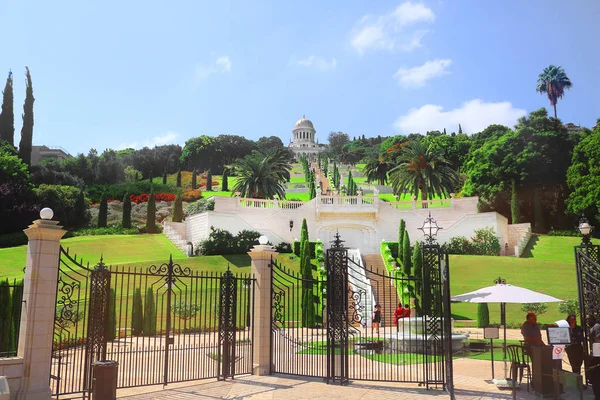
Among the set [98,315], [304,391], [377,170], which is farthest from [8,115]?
[304,391]

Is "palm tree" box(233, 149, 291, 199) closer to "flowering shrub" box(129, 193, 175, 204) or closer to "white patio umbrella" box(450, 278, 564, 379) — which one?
"flowering shrub" box(129, 193, 175, 204)

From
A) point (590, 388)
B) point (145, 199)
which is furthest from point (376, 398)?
point (145, 199)

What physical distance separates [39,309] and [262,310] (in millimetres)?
5297

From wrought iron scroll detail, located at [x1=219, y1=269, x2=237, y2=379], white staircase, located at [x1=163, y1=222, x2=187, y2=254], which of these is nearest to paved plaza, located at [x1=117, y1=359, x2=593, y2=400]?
wrought iron scroll detail, located at [x1=219, y1=269, x2=237, y2=379]

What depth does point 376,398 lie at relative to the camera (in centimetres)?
1003

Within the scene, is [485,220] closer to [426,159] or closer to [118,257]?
[426,159]

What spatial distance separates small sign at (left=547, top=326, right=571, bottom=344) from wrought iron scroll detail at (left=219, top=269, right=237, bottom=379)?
694 cm

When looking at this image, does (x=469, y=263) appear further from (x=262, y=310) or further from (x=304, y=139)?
(x=304, y=139)

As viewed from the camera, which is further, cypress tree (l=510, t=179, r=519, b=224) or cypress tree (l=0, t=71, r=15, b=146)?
cypress tree (l=0, t=71, r=15, b=146)

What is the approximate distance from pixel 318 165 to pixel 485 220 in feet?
252

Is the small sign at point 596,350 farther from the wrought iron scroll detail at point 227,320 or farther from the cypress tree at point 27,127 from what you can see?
the cypress tree at point 27,127

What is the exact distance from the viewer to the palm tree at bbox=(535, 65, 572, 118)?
84875mm

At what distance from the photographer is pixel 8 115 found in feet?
208

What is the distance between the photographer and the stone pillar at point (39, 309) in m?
8.88
